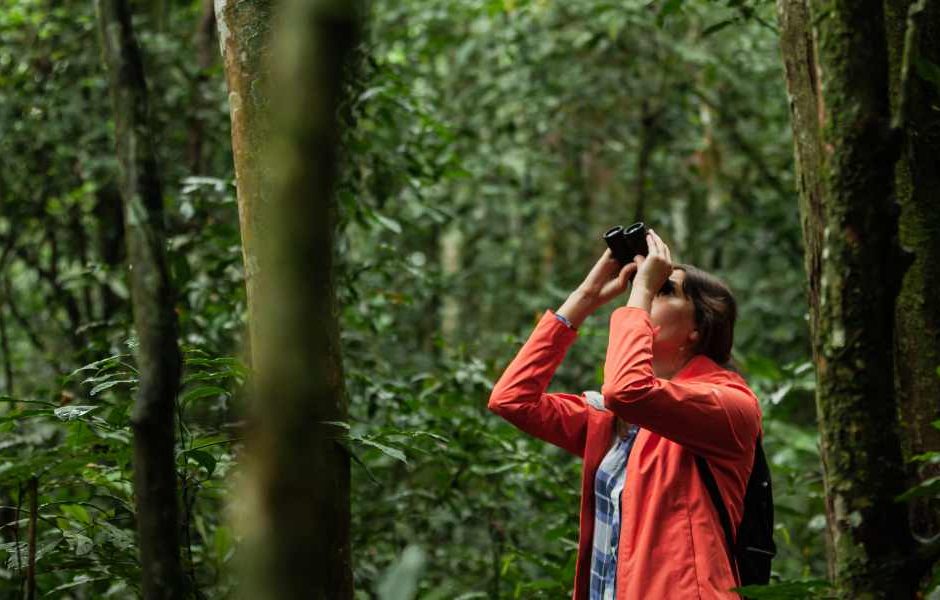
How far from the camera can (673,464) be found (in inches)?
89.1

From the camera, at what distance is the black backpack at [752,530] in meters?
2.21

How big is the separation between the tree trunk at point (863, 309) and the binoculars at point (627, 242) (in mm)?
1112

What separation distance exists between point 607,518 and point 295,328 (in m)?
1.75

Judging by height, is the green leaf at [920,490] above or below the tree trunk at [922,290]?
below

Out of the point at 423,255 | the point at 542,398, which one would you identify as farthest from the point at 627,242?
the point at 423,255

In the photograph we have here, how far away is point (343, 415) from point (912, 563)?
129cm

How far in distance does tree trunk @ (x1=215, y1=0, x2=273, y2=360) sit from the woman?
33.4 inches

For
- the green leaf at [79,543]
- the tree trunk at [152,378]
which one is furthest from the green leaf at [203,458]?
the tree trunk at [152,378]

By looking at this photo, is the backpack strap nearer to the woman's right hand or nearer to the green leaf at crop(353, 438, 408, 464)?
the woman's right hand

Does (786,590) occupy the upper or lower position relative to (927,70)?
lower

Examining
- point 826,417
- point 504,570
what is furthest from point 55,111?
point 826,417

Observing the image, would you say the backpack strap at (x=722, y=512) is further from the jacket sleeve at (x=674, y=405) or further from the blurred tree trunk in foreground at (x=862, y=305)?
the blurred tree trunk in foreground at (x=862, y=305)

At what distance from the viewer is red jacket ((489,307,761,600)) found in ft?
7.09

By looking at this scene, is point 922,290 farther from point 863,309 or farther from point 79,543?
point 79,543
